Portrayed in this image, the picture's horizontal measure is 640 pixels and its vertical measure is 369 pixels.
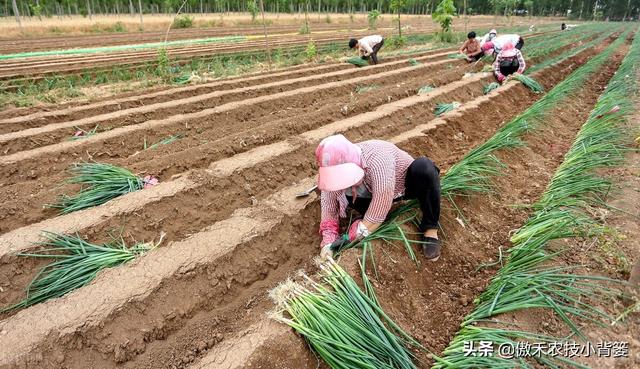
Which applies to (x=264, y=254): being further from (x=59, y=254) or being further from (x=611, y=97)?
(x=611, y=97)

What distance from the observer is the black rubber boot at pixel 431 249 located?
2.62 m

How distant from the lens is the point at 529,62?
356 inches

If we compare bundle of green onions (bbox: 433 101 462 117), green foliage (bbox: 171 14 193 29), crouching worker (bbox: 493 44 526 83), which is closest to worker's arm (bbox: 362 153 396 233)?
bundle of green onions (bbox: 433 101 462 117)

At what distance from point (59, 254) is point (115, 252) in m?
0.39

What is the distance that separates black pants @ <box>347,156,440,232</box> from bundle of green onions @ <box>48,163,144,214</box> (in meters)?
2.06

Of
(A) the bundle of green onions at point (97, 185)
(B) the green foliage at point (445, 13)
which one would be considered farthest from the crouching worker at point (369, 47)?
(A) the bundle of green onions at point (97, 185)

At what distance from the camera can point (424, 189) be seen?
2.50 m

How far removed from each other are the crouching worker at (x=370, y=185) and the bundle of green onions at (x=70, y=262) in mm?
1321

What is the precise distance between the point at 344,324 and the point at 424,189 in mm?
1003

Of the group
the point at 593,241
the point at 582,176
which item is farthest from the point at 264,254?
the point at 582,176

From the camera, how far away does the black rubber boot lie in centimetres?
262

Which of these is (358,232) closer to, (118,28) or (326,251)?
(326,251)

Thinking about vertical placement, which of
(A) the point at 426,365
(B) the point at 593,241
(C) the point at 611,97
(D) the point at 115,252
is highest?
(C) the point at 611,97

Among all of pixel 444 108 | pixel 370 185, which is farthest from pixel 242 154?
pixel 444 108
